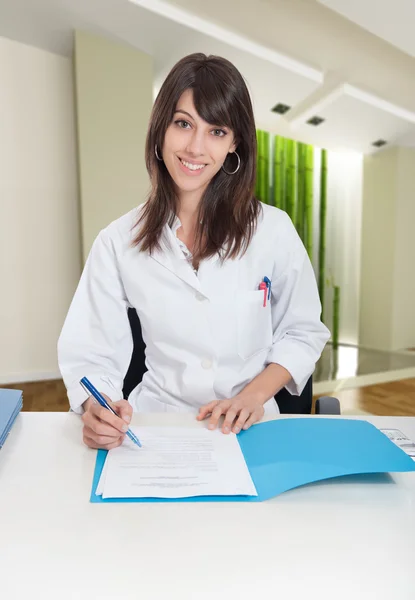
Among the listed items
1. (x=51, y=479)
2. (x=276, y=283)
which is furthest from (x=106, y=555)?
(x=276, y=283)

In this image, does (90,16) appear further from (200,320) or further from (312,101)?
(200,320)

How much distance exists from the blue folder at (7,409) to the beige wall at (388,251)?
3976 millimetres

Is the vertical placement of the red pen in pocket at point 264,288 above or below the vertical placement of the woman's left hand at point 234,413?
above

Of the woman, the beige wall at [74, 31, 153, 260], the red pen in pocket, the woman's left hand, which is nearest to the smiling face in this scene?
the woman

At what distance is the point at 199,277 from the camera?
1.26 m

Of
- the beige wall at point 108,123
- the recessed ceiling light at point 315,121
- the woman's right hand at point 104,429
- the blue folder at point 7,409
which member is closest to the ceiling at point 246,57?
the recessed ceiling light at point 315,121

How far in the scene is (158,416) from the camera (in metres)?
1.04

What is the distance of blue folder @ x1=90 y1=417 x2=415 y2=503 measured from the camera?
0.74 metres

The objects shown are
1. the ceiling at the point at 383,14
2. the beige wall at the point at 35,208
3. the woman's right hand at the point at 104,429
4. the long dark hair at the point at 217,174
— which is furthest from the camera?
the beige wall at the point at 35,208

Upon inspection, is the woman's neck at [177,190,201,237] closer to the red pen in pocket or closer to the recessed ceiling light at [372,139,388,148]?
the red pen in pocket

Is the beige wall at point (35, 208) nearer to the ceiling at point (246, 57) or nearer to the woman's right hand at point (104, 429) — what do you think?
the ceiling at point (246, 57)

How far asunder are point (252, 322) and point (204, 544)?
74cm

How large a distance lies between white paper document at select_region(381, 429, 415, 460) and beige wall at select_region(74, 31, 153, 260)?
345 centimetres

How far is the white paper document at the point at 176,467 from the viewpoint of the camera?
0.73m
